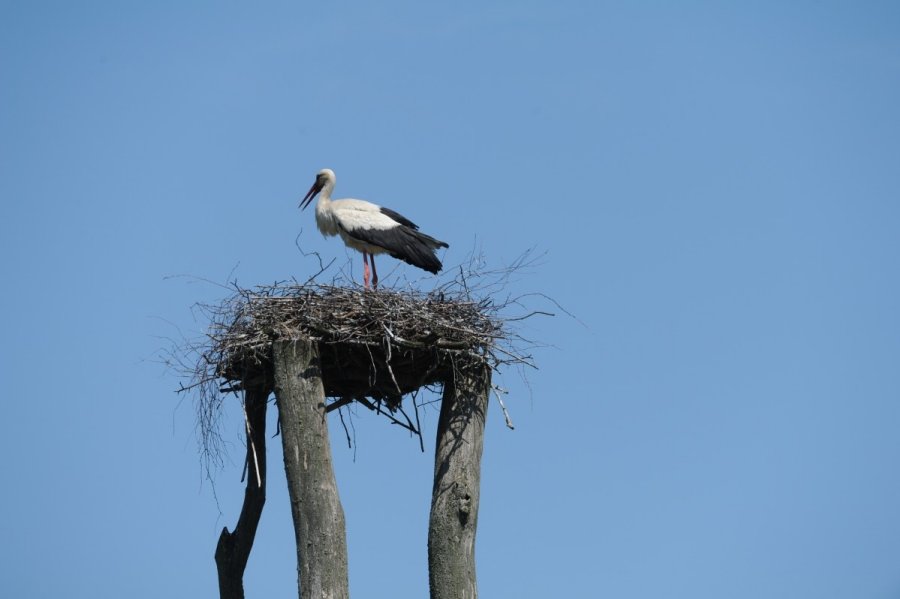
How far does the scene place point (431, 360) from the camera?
876cm

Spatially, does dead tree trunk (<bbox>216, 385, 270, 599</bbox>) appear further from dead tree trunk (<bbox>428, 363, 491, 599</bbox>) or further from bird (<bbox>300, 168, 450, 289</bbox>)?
bird (<bbox>300, 168, 450, 289</bbox>)

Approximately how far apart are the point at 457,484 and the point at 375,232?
4.80 metres

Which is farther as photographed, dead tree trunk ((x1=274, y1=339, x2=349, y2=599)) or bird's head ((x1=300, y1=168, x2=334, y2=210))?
bird's head ((x1=300, y1=168, x2=334, y2=210))

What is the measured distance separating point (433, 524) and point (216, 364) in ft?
6.69

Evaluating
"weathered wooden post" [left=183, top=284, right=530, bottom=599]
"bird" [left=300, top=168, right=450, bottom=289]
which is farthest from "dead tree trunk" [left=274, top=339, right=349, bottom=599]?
"bird" [left=300, top=168, right=450, bottom=289]

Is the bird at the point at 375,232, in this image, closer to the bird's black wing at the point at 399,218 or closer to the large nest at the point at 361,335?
the bird's black wing at the point at 399,218

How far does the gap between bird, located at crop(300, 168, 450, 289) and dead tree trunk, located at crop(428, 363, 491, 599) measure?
142 inches

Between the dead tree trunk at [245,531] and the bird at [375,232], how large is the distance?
A: 3.20m

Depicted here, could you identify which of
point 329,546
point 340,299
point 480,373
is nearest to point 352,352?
point 340,299

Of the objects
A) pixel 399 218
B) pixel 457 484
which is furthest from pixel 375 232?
pixel 457 484

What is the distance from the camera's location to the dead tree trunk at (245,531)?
873cm

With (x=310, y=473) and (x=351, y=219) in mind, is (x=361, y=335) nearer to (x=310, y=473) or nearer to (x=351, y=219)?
(x=310, y=473)

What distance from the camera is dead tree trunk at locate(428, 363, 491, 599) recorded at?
306 inches

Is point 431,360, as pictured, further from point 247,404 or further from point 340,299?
point 247,404
